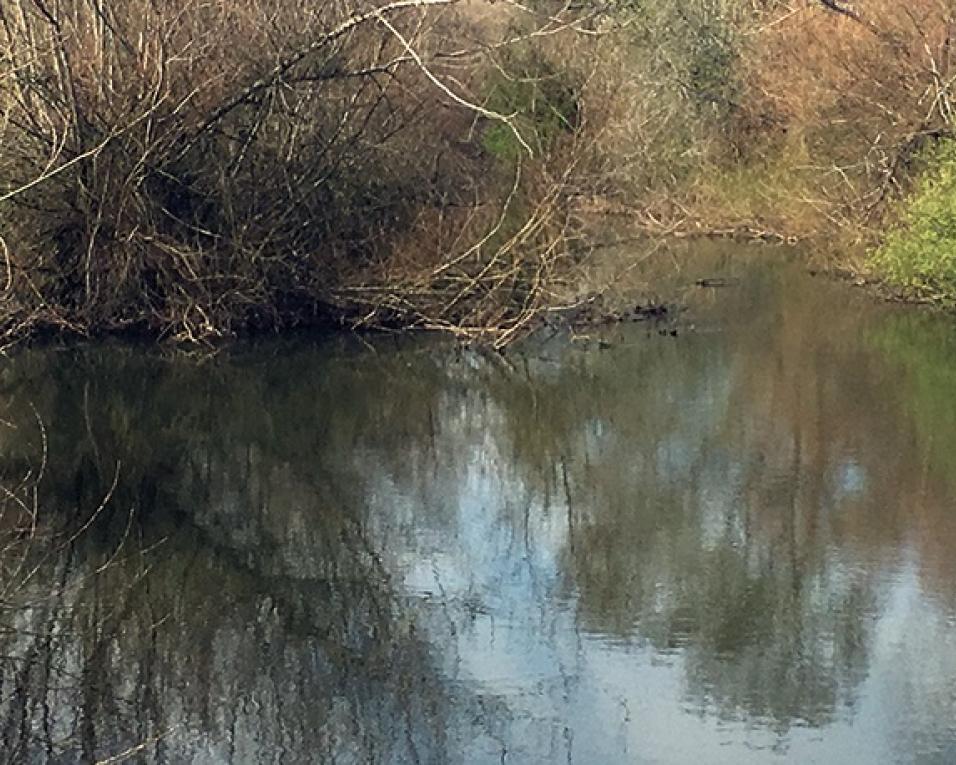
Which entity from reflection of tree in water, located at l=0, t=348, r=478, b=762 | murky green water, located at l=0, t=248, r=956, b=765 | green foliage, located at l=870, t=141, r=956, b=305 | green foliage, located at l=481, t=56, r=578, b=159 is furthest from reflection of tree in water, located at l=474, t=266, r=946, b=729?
green foliage, located at l=481, t=56, r=578, b=159

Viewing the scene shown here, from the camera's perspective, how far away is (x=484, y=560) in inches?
308

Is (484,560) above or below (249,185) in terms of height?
below

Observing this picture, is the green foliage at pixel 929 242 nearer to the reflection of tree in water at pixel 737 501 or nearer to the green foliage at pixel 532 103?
the reflection of tree in water at pixel 737 501

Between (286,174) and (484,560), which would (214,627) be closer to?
(484,560)

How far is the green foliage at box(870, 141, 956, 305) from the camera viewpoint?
46.3 feet

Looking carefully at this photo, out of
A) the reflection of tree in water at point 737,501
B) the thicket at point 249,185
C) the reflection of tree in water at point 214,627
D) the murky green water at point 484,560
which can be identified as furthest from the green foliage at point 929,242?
the reflection of tree in water at point 214,627

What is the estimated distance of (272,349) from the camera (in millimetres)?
13227

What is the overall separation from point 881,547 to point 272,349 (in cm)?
672

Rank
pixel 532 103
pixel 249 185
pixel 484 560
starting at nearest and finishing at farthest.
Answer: pixel 484 560 < pixel 249 185 < pixel 532 103

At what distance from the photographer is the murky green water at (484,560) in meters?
5.80

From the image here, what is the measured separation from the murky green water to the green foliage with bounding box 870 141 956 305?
189 centimetres

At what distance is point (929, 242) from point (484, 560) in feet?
26.1

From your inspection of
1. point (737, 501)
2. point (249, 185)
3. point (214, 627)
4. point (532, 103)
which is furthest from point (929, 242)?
point (214, 627)

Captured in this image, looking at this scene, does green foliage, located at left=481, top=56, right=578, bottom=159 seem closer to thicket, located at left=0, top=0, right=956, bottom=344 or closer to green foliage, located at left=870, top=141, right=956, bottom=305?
thicket, located at left=0, top=0, right=956, bottom=344
